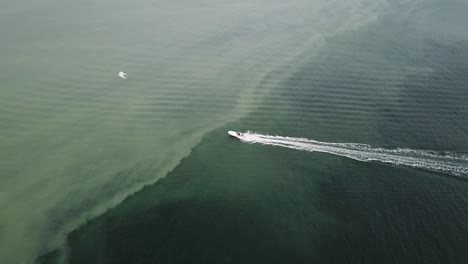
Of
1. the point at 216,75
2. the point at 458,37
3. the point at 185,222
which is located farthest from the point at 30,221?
the point at 458,37

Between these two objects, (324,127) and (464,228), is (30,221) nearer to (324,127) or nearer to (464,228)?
(324,127)

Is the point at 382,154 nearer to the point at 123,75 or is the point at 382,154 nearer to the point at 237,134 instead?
the point at 237,134

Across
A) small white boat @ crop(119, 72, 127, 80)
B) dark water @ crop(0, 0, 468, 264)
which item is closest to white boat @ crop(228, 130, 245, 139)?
dark water @ crop(0, 0, 468, 264)

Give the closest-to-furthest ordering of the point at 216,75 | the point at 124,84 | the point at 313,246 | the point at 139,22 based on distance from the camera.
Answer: the point at 313,246 → the point at 124,84 → the point at 216,75 → the point at 139,22

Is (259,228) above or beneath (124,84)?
beneath

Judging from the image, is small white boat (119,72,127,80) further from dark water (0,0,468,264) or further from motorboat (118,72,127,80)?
dark water (0,0,468,264)

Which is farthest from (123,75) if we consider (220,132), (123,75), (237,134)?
(237,134)
